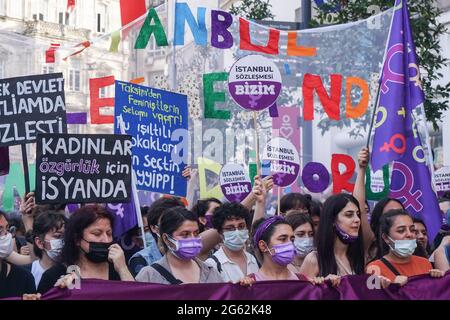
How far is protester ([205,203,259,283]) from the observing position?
6.61m

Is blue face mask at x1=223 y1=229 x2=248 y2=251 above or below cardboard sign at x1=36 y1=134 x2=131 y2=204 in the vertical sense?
below

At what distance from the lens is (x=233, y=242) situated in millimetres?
6684

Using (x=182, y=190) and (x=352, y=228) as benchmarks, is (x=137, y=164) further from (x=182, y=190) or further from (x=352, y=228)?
(x=352, y=228)

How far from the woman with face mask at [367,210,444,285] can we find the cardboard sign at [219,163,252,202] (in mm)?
3477

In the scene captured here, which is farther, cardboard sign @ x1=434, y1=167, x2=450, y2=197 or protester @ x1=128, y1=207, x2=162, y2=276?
cardboard sign @ x1=434, y1=167, x2=450, y2=197

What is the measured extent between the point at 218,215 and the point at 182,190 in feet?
5.50

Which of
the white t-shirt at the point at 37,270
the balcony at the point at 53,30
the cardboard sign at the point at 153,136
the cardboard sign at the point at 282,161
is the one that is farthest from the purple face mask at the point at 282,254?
the balcony at the point at 53,30

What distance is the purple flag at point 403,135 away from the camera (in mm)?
7855

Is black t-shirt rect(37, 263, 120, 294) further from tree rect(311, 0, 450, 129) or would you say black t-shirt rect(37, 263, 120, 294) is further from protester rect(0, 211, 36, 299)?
tree rect(311, 0, 450, 129)

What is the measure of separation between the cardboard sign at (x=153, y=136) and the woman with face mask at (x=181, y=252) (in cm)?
214

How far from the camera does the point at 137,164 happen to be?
816 centimetres

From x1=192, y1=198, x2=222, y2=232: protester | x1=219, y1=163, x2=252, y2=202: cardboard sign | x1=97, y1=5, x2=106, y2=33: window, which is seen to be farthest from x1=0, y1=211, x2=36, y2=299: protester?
x1=97, y1=5, x2=106, y2=33: window

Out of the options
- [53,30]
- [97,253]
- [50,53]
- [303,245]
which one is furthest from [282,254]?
[53,30]

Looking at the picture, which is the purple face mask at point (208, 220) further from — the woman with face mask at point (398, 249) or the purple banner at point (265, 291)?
the purple banner at point (265, 291)
